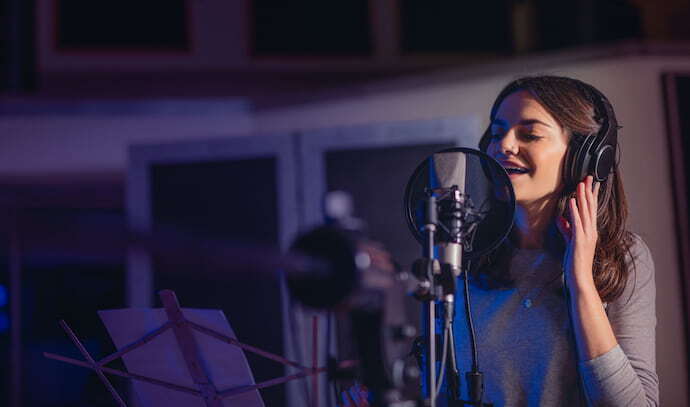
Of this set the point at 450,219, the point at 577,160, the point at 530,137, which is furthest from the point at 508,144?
the point at 450,219

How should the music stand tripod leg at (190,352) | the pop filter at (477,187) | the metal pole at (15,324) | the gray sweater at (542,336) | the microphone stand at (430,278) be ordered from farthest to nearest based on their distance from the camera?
the metal pole at (15,324), the gray sweater at (542,336), the music stand tripod leg at (190,352), the pop filter at (477,187), the microphone stand at (430,278)

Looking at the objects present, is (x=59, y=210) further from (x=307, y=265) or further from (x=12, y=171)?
(x=307, y=265)

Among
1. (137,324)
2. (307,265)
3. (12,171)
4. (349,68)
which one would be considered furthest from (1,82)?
(307,265)

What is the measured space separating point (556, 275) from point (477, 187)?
0.41 m

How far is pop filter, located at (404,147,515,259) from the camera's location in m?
1.38

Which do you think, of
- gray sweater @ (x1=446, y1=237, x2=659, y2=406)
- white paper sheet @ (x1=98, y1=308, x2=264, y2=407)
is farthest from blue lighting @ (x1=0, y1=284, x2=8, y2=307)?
gray sweater @ (x1=446, y1=237, x2=659, y2=406)

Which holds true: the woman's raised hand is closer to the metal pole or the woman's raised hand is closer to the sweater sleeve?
the sweater sleeve

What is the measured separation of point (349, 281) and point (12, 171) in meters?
3.12

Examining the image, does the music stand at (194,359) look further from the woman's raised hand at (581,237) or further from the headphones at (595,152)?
the headphones at (595,152)

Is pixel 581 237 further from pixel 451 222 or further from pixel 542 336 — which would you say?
pixel 451 222

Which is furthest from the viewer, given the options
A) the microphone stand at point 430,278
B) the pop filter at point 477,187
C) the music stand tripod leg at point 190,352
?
the music stand tripod leg at point 190,352

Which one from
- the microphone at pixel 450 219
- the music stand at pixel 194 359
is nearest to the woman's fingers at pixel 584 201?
the microphone at pixel 450 219

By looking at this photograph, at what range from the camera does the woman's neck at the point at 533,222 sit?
173 centimetres

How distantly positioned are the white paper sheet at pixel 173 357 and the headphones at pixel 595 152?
0.91 m
